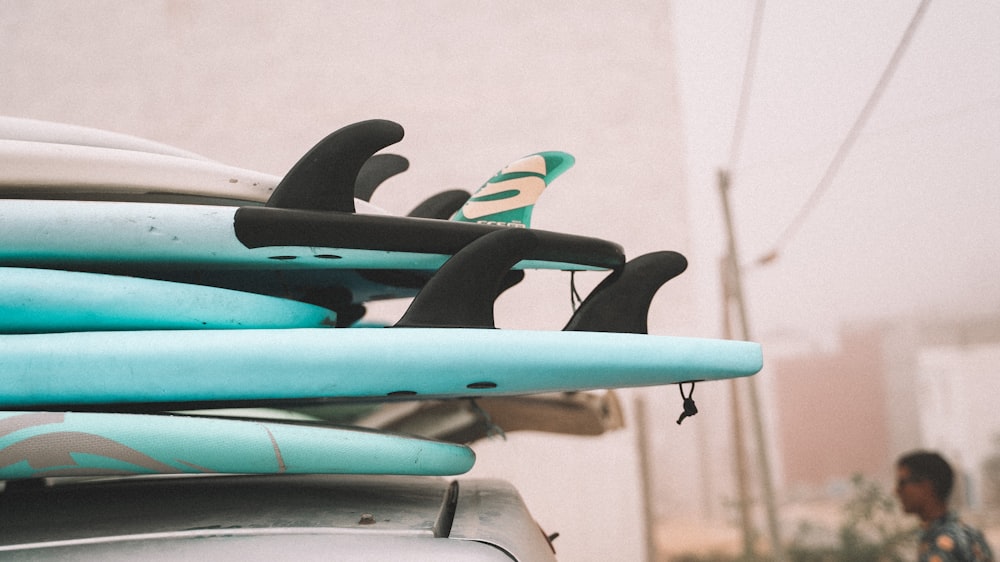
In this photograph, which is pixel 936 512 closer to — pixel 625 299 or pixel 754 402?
pixel 754 402

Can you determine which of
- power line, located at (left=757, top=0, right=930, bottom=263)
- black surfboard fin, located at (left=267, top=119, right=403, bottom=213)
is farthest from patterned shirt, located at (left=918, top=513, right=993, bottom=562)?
black surfboard fin, located at (left=267, top=119, right=403, bottom=213)

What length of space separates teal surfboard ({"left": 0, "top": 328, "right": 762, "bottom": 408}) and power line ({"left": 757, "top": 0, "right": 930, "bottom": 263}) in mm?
2254

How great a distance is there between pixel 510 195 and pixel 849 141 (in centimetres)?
245

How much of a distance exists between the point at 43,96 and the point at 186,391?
1919mm

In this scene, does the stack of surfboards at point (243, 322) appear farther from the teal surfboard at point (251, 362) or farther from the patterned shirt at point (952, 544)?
the patterned shirt at point (952, 544)

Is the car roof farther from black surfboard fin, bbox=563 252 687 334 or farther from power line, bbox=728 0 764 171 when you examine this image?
power line, bbox=728 0 764 171

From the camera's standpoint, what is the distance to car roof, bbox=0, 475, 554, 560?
1.12 feet

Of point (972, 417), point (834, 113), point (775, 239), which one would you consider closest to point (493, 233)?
point (834, 113)

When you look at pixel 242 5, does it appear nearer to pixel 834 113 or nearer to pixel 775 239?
pixel 834 113

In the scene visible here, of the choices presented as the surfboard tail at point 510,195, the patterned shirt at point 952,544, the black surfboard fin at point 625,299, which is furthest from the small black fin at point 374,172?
the patterned shirt at point 952,544

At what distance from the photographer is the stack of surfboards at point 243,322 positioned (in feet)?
1.30

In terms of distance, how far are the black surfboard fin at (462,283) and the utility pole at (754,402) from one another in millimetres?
2154

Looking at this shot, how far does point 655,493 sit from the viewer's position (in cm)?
210

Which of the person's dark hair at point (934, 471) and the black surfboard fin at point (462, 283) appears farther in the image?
the person's dark hair at point (934, 471)
